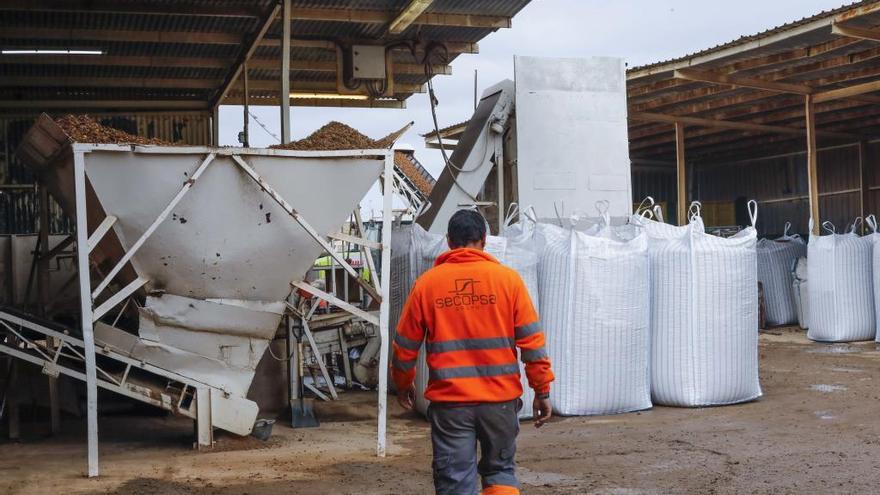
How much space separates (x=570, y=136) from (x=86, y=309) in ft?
15.2

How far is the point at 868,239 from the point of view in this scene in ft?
42.8

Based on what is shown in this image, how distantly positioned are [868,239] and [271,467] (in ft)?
30.9

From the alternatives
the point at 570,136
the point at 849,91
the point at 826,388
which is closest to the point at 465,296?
the point at 570,136

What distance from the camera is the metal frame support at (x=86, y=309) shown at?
21.1 ft

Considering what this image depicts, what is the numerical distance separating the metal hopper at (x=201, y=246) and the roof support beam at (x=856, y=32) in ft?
20.2

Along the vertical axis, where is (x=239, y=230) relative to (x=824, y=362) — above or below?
above

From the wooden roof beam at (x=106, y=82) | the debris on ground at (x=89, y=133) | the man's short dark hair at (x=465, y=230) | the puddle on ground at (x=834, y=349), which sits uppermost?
the wooden roof beam at (x=106, y=82)

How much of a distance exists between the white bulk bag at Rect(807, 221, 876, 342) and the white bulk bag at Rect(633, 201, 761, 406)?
520cm

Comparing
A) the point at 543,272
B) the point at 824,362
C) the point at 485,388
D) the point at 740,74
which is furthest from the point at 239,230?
the point at 740,74

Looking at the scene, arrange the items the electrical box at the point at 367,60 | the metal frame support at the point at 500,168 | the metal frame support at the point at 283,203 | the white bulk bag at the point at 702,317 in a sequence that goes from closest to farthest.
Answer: the metal frame support at the point at 283,203, the white bulk bag at the point at 702,317, the metal frame support at the point at 500,168, the electrical box at the point at 367,60

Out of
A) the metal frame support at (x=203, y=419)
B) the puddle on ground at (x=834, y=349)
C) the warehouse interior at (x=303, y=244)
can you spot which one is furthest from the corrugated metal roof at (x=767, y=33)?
the metal frame support at (x=203, y=419)

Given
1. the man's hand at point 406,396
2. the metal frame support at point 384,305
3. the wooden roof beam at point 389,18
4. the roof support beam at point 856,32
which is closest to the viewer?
the man's hand at point 406,396

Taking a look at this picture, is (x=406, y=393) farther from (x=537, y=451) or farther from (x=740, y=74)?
(x=740, y=74)

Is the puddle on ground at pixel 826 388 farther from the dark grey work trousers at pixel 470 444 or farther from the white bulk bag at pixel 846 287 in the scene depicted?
the dark grey work trousers at pixel 470 444
